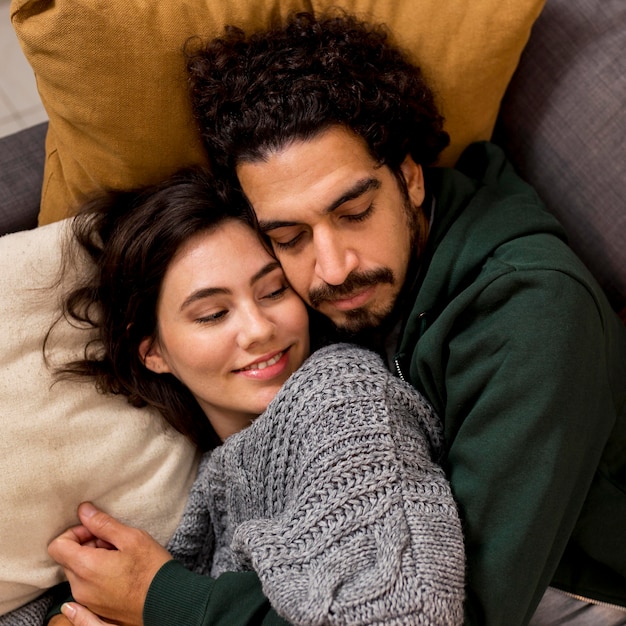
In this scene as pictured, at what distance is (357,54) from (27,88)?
1321 millimetres

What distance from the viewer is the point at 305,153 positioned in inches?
43.6

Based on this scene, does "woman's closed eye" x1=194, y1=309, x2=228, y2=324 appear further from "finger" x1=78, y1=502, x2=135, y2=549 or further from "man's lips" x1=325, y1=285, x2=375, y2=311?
"finger" x1=78, y1=502, x2=135, y2=549

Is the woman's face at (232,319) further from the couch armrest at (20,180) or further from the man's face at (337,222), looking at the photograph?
the couch armrest at (20,180)

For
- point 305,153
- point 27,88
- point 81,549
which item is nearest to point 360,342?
point 305,153

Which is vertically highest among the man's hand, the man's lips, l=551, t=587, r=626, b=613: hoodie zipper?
the man's lips

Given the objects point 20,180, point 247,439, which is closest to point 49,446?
point 247,439

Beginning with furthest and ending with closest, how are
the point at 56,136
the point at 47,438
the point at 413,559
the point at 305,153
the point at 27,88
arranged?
the point at 27,88 → the point at 56,136 → the point at 47,438 → the point at 305,153 → the point at 413,559

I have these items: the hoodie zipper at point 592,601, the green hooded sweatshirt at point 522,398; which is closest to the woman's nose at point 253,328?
the green hooded sweatshirt at point 522,398

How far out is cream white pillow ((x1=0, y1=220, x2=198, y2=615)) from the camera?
3.92 ft

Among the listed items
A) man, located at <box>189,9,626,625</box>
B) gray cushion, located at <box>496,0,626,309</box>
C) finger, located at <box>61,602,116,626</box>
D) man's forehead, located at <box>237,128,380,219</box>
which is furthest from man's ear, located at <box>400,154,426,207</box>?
finger, located at <box>61,602,116,626</box>

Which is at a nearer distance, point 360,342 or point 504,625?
point 504,625

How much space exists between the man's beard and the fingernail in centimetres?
57

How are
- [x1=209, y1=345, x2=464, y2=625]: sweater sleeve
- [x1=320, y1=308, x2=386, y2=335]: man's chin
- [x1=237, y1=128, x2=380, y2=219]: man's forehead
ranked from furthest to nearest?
[x1=320, y1=308, x2=386, y2=335]: man's chin, [x1=237, y1=128, x2=380, y2=219]: man's forehead, [x1=209, y1=345, x2=464, y2=625]: sweater sleeve

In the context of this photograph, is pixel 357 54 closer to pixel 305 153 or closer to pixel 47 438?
pixel 305 153
